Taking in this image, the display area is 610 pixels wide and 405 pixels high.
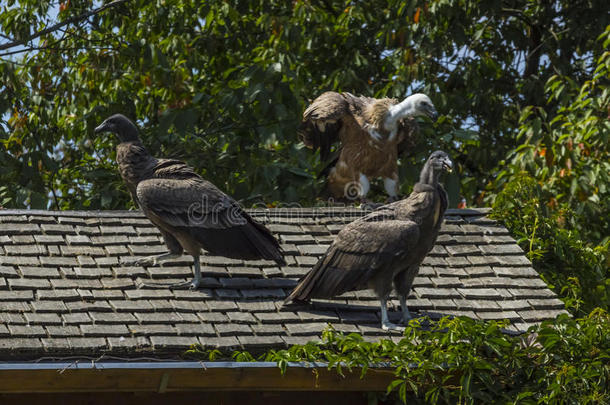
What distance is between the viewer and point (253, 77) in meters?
11.1

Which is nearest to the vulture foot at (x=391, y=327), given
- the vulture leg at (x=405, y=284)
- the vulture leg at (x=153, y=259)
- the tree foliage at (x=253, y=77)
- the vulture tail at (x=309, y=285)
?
the vulture leg at (x=405, y=284)

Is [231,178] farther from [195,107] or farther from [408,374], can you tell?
[408,374]

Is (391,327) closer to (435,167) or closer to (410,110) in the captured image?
(435,167)

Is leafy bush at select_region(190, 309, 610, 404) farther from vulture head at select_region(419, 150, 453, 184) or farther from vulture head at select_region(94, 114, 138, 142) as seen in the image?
vulture head at select_region(94, 114, 138, 142)

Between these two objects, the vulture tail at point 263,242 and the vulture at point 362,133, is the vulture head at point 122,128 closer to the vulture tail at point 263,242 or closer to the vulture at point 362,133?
the vulture tail at point 263,242

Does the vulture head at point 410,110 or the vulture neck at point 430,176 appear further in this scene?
the vulture head at point 410,110

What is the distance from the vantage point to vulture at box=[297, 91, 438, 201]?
8719 millimetres

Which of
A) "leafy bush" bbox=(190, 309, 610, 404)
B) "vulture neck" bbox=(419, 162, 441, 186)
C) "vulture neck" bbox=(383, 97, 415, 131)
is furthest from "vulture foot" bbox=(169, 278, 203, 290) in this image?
"vulture neck" bbox=(383, 97, 415, 131)

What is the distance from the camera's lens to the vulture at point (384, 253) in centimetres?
671

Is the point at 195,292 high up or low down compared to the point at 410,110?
down

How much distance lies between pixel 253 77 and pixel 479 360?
571 centimetres

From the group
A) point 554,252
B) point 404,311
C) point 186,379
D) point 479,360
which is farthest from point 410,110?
point 186,379

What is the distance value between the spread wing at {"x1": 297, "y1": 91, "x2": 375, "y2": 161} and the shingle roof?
957 millimetres

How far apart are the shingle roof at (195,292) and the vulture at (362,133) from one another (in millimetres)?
706
